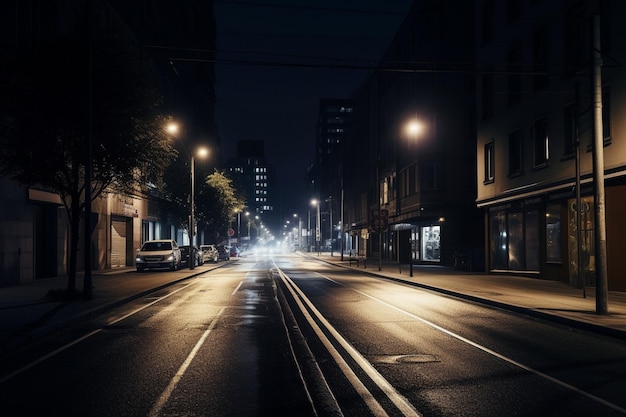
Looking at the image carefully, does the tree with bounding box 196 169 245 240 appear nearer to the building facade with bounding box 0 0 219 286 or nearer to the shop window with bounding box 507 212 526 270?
the building facade with bounding box 0 0 219 286

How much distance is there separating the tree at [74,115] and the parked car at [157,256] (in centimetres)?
1769

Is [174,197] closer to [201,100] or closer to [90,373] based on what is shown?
[201,100]

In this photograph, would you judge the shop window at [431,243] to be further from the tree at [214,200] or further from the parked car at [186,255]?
the tree at [214,200]

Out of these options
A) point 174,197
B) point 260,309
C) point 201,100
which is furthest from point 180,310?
point 201,100

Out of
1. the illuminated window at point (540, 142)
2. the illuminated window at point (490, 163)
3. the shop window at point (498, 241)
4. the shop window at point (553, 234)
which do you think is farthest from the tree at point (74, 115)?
the shop window at point (498, 241)

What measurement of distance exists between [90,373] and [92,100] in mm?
11443

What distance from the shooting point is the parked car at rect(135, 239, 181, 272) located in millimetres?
35312

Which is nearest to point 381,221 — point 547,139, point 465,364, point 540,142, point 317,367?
point 540,142

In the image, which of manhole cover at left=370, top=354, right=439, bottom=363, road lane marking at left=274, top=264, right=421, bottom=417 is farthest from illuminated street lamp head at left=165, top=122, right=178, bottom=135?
manhole cover at left=370, top=354, right=439, bottom=363

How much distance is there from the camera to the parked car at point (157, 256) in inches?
1390

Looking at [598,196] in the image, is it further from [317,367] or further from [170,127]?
[170,127]

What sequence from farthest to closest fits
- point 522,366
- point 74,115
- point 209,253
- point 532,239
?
1. point 209,253
2. point 532,239
3. point 74,115
4. point 522,366

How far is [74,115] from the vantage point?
55.5ft

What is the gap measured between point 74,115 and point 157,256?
19.9 metres
